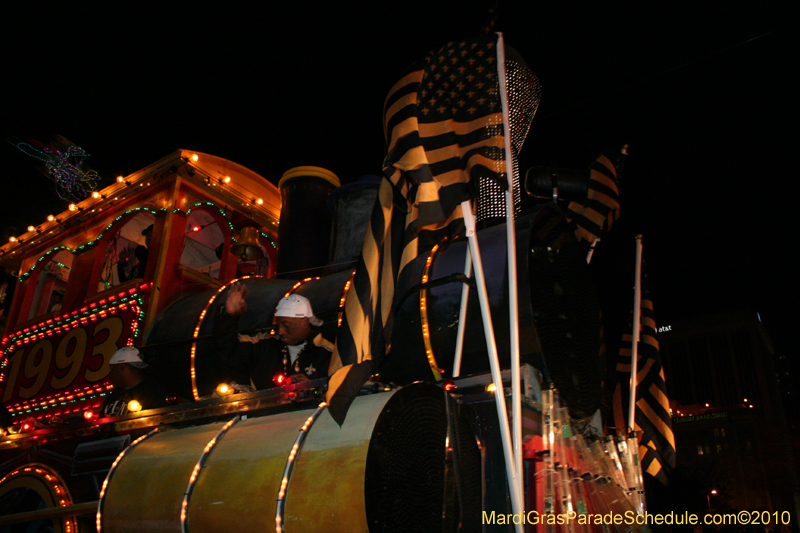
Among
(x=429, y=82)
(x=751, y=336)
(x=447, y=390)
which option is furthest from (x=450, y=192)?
(x=751, y=336)

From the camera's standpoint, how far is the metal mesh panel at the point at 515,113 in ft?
13.9

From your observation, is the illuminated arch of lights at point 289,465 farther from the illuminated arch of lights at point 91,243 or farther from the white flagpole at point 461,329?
the illuminated arch of lights at point 91,243

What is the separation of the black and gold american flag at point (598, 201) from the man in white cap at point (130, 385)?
4.76 metres

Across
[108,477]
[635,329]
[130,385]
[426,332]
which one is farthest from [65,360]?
[635,329]

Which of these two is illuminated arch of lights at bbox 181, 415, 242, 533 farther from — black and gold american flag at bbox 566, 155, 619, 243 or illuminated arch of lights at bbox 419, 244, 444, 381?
black and gold american flag at bbox 566, 155, 619, 243

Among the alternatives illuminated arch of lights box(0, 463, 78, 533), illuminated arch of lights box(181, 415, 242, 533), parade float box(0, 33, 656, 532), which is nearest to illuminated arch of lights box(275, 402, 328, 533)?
parade float box(0, 33, 656, 532)

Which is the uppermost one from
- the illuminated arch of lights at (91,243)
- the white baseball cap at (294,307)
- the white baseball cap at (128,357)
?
the illuminated arch of lights at (91,243)

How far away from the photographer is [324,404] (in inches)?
147

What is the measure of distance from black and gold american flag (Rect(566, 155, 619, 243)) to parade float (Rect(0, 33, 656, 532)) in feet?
0.72

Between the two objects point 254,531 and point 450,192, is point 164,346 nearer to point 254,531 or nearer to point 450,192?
point 254,531

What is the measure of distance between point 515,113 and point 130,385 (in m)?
4.83

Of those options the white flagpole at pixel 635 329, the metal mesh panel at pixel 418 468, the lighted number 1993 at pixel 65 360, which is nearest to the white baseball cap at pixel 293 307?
the metal mesh panel at pixel 418 468

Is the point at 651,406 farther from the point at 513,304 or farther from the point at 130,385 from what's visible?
the point at 130,385

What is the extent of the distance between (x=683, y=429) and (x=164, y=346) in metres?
56.6
